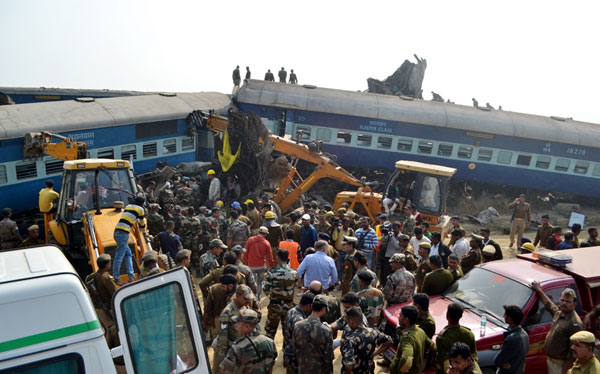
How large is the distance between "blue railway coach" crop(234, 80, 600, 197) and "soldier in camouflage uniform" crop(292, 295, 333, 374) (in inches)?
604

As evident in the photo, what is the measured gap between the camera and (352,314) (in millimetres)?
4863

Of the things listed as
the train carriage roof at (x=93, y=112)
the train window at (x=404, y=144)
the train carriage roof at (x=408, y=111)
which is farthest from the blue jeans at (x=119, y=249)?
the train window at (x=404, y=144)

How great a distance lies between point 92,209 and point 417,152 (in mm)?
15424

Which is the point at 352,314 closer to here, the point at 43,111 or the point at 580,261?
the point at 580,261

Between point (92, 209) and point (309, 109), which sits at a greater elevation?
point (309, 109)

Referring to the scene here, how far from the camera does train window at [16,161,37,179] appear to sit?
508 inches

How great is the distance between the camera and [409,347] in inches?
189

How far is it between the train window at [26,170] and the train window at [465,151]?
56.1 feet

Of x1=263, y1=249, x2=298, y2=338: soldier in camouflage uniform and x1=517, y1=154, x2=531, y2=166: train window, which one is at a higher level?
x1=517, y1=154, x2=531, y2=166: train window

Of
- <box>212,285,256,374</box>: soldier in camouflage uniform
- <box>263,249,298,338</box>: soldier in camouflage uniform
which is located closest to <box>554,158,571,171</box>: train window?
<box>263,249,298,338</box>: soldier in camouflage uniform

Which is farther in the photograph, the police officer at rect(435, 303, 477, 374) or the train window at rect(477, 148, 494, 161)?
the train window at rect(477, 148, 494, 161)

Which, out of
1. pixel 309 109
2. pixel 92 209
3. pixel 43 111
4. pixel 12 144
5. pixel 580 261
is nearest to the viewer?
pixel 580 261

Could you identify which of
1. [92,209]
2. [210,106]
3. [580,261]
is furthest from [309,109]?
[580,261]

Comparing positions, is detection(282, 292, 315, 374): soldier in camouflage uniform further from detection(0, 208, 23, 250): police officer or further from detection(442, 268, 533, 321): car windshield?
detection(0, 208, 23, 250): police officer
